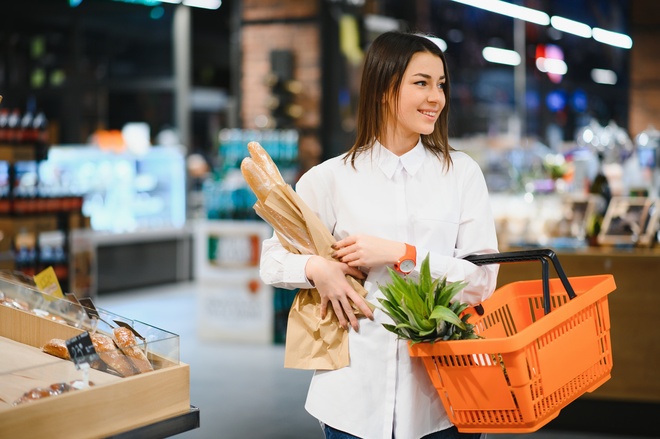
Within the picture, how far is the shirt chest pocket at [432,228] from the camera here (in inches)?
86.1

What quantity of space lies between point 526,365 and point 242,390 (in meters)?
4.21

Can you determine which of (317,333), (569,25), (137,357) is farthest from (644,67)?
(137,357)

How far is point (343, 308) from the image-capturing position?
7.04 ft

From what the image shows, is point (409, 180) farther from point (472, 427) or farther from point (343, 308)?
point (472, 427)

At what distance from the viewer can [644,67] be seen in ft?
32.4

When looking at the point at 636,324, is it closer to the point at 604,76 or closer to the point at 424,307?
the point at 424,307

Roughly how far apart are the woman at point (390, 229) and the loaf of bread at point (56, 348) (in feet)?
1.79

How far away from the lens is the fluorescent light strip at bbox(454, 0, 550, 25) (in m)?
10.1

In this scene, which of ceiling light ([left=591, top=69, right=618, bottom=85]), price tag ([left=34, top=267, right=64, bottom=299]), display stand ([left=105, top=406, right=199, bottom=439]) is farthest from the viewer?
ceiling light ([left=591, top=69, right=618, bottom=85])

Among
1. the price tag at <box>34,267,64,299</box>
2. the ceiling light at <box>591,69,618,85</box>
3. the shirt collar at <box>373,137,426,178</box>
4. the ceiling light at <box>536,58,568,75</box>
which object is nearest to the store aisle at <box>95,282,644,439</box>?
the price tag at <box>34,267,64,299</box>

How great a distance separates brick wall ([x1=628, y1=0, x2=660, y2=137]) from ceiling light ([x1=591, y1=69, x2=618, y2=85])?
10.1 metres

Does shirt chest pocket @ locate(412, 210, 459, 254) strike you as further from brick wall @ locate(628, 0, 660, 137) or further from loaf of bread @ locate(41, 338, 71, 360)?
brick wall @ locate(628, 0, 660, 137)

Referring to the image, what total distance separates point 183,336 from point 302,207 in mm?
5752

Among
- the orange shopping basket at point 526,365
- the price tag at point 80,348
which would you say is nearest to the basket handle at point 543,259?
the orange shopping basket at point 526,365
